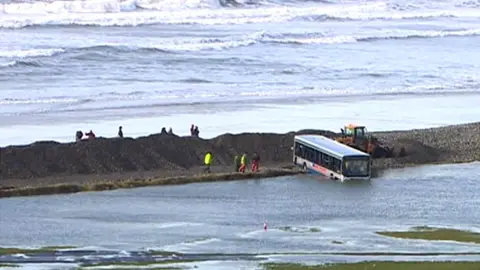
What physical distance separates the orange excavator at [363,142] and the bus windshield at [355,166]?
312cm

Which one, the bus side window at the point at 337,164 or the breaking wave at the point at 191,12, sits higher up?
the breaking wave at the point at 191,12

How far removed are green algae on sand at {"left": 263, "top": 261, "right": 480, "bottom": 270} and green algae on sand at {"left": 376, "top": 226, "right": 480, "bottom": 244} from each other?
12.5ft

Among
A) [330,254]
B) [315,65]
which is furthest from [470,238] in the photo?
[315,65]

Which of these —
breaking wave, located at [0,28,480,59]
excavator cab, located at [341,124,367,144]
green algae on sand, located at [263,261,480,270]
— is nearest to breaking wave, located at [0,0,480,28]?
breaking wave, located at [0,28,480,59]

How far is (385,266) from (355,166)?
1270cm

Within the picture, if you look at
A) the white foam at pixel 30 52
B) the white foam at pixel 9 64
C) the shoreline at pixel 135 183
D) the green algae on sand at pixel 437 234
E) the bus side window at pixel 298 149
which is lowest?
the green algae on sand at pixel 437 234

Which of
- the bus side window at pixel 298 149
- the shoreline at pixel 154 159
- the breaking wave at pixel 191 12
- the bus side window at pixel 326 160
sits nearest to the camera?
the shoreline at pixel 154 159

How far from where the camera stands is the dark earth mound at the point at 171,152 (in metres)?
41.4

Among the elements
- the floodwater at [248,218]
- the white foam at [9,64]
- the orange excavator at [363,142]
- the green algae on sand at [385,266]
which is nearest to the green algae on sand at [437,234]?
the floodwater at [248,218]

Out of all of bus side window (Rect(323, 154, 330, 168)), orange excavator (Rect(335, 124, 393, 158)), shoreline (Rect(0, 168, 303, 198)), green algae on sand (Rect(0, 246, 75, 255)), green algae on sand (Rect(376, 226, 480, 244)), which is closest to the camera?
green algae on sand (Rect(0, 246, 75, 255))

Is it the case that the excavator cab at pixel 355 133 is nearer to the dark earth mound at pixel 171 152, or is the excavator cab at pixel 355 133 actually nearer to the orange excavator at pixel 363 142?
the orange excavator at pixel 363 142

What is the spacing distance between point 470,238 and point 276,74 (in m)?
38.5

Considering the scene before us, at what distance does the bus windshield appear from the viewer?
4209cm

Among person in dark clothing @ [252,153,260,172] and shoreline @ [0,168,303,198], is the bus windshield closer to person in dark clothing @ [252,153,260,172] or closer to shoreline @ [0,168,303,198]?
shoreline @ [0,168,303,198]
